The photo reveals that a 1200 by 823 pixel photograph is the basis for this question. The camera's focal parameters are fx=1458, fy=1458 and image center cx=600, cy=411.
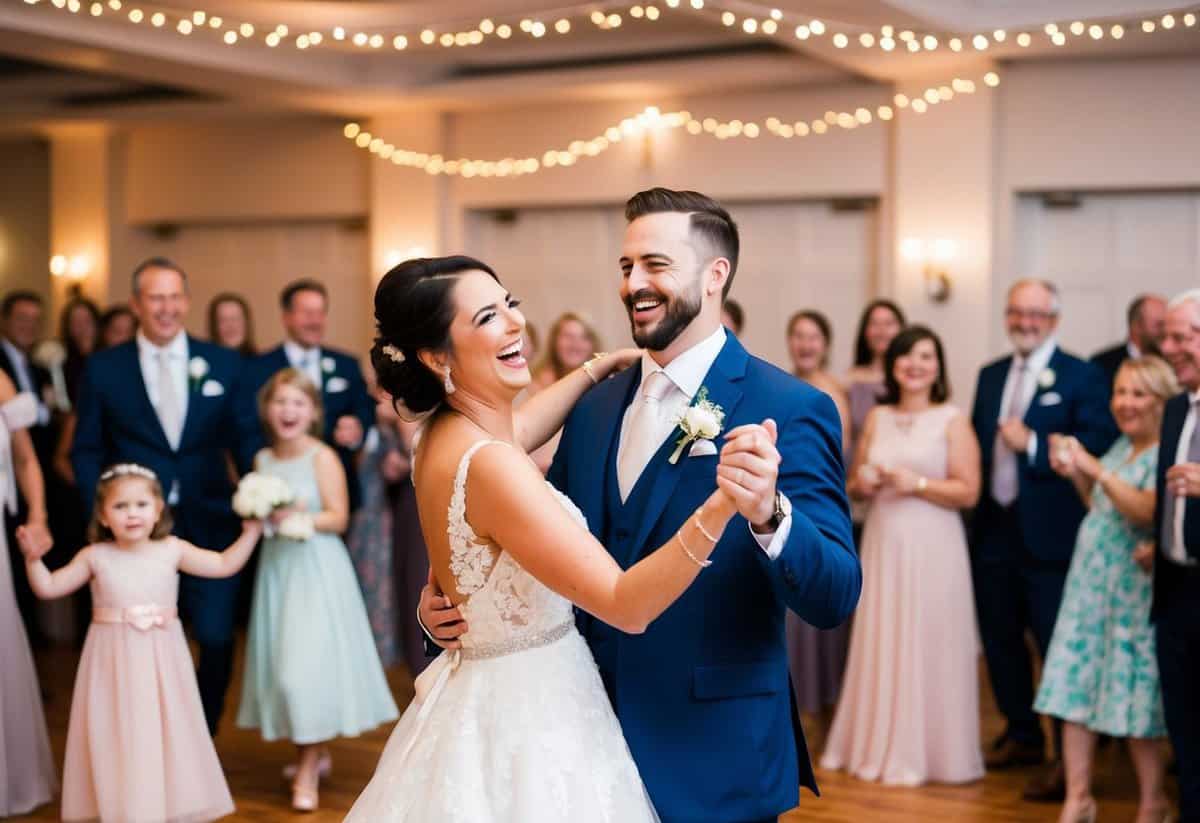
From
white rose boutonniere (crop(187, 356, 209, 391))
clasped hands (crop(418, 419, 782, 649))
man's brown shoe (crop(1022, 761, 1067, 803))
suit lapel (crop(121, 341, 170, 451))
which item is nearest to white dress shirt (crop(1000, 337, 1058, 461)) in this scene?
man's brown shoe (crop(1022, 761, 1067, 803))

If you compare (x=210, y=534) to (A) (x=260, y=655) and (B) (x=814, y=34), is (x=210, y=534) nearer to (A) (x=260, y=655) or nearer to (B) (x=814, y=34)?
(A) (x=260, y=655)

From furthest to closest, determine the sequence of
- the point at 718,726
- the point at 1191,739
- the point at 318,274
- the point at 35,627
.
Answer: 1. the point at 318,274
2. the point at 35,627
3. the point at 1191,739
4. the point at 718,726

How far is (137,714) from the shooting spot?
14.5 ft

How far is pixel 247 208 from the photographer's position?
1105 centimetres

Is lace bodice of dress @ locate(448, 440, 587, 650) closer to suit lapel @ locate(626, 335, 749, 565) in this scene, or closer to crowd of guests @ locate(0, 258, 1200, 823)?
suit lapel @ locate(626, 335, 749, 565)

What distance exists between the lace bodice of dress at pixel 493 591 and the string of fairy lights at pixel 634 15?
16.0 ft

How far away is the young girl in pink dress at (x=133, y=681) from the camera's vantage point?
439 cm

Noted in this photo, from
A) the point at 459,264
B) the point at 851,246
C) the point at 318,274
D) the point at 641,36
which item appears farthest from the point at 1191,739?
the point at 318,274

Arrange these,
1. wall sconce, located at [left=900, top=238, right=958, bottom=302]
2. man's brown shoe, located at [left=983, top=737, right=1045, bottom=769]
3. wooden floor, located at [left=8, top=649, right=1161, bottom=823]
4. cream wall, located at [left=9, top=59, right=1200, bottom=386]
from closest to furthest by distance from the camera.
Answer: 1. wooden floor, located at [left=8, top=649, right=1161, bottom=823]
2. man's brown shoe, located at [left=983, top=737, right=1045, bottom=769]
3. cream wall, located at [left=9, top=59, right=1200, bottom=386]
4. wall sconce, located at [left=900, top=238, right=958, bottom=302]

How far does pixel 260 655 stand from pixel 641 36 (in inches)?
202

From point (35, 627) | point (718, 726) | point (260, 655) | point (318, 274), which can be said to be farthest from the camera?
point (318, 274)

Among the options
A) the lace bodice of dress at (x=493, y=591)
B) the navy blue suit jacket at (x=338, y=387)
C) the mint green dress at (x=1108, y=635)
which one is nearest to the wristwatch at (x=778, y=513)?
the lace bodice of dress at (x=493, y=591)

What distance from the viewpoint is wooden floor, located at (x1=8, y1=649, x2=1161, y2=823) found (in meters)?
4.96

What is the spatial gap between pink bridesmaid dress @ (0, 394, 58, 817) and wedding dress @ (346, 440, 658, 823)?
283 cm
